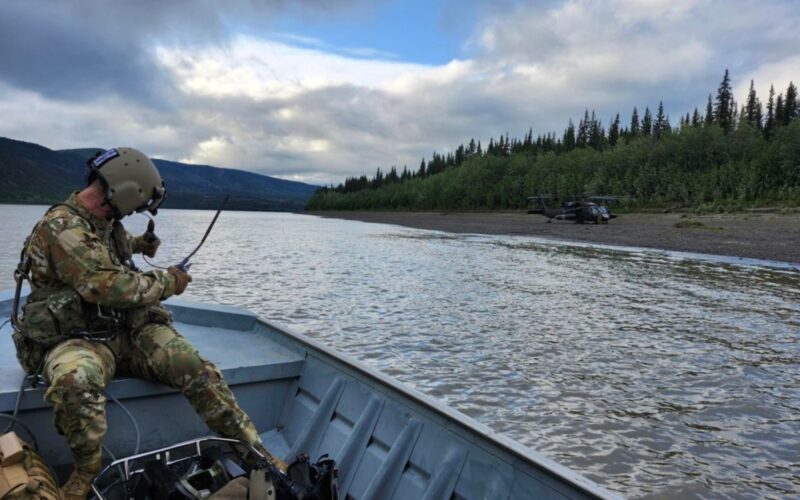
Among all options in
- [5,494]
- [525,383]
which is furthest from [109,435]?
[525,383]

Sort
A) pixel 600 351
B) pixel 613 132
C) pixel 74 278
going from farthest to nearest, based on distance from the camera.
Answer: pixel 613 132 < pixel 600 351 < pixel 74 278

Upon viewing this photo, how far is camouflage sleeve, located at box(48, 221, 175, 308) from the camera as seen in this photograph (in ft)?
11.0

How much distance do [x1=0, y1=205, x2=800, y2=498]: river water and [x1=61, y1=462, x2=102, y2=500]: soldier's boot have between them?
191 inches

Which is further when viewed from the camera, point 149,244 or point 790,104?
point 790,104

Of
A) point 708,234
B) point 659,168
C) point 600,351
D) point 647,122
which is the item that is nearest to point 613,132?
point 647,122

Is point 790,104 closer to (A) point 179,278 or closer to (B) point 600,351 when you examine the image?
(B) point 600,351

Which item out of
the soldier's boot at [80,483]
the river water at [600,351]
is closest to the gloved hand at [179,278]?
the soldier's boot at [80,483]

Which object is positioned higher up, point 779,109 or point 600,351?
point 779,109

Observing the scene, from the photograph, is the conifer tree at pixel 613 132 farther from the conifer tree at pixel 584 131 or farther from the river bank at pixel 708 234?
the river bank at pixel 708 234

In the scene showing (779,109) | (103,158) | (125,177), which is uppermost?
(779,109)

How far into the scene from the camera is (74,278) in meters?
3.34

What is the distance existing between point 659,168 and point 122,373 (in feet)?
267

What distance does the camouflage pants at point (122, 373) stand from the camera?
3.13 meters

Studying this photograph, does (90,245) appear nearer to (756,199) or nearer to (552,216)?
(756,199)
